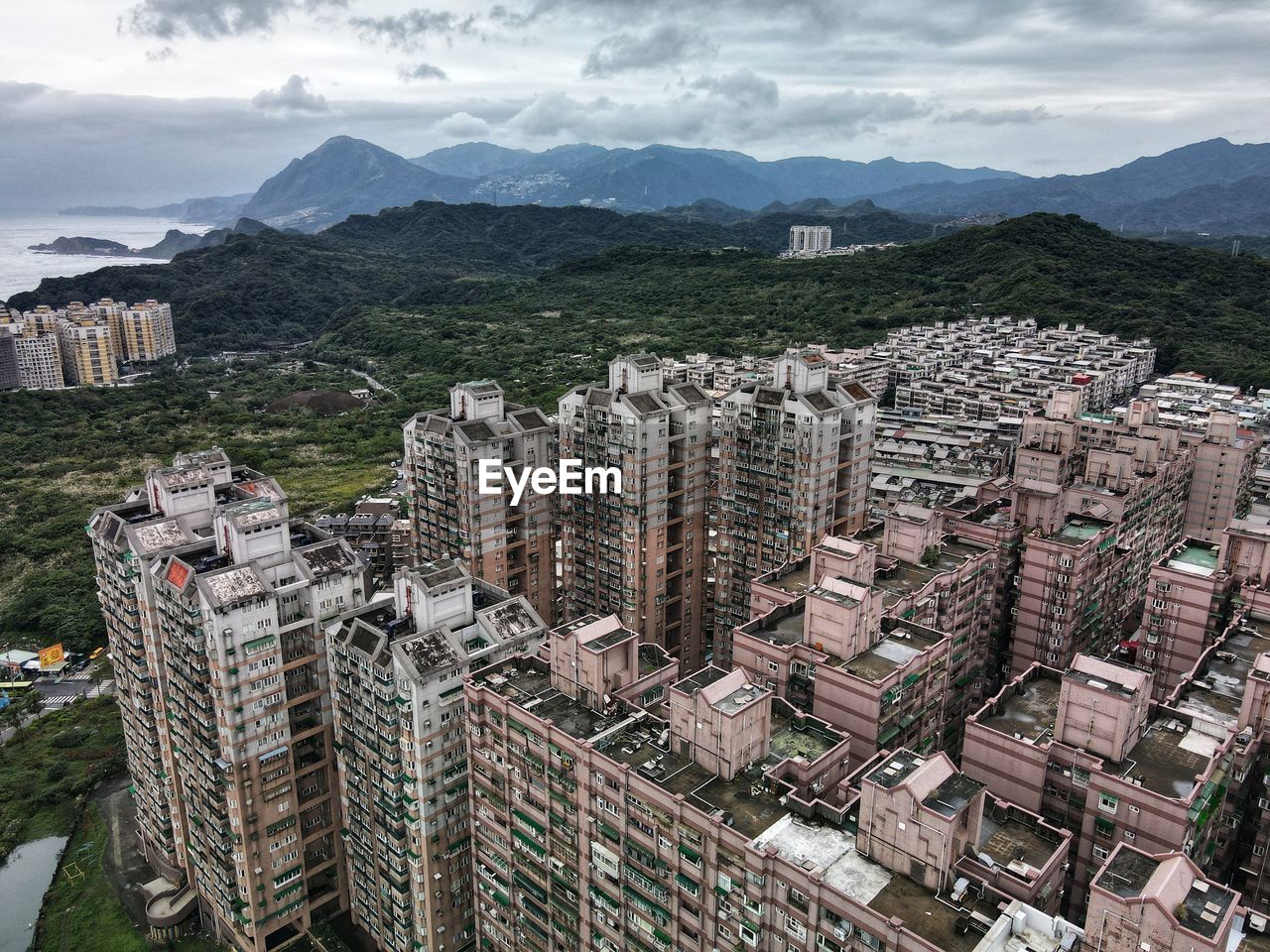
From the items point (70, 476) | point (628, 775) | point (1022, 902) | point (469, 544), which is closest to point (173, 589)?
point (469, 544)

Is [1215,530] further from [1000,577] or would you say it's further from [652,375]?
[652,375]

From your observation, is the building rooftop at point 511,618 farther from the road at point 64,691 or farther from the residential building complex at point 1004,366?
the residential building complex at point 1004,366

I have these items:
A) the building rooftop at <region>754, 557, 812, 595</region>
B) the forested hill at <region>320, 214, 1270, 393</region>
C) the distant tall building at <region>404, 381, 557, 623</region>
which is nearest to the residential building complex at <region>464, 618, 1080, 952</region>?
the building rooftop at <region>754, 557, 812, 595</region>

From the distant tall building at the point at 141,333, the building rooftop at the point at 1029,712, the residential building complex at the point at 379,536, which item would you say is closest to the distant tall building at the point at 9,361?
the distant tall building at the point at 141,333

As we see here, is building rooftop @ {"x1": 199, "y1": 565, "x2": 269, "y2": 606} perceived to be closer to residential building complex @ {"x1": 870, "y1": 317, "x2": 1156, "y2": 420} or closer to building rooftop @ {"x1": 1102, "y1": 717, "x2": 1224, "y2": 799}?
building rooftop @ {"x1": 1102, "y1": 717, "x2": 1224, "y2": 799}

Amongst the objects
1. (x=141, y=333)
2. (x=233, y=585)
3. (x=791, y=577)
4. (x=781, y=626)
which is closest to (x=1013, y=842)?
(x=781, y=626)
